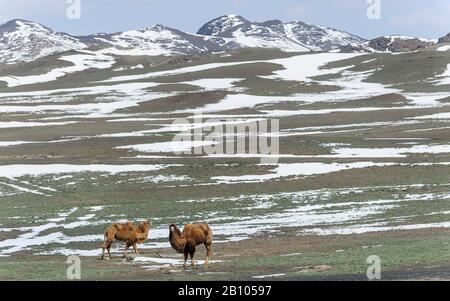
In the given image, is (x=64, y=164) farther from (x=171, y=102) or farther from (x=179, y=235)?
(x=171, y=102)

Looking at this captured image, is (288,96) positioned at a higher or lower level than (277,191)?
higher

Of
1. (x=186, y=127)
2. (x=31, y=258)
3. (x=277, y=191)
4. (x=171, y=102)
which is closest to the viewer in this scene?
(x=31, y=258)

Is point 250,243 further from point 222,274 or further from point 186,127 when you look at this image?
point 186,127

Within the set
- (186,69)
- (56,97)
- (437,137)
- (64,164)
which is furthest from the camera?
(186,69)

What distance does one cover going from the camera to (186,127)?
79750 mm

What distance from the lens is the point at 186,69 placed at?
162 metres

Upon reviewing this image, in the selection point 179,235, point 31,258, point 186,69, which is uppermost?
point 186,69

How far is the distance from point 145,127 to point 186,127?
15.7ft

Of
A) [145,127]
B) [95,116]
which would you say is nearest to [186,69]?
[95,116]

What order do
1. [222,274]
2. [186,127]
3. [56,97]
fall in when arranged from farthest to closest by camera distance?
[56,97], [186,127], [222,274]

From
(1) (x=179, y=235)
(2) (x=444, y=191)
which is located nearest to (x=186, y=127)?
(2) (x=444, y=191)

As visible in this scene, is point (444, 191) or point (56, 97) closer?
point (444, 191)

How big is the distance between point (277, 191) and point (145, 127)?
1602 inches

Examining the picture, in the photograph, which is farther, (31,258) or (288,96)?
(288,96)
